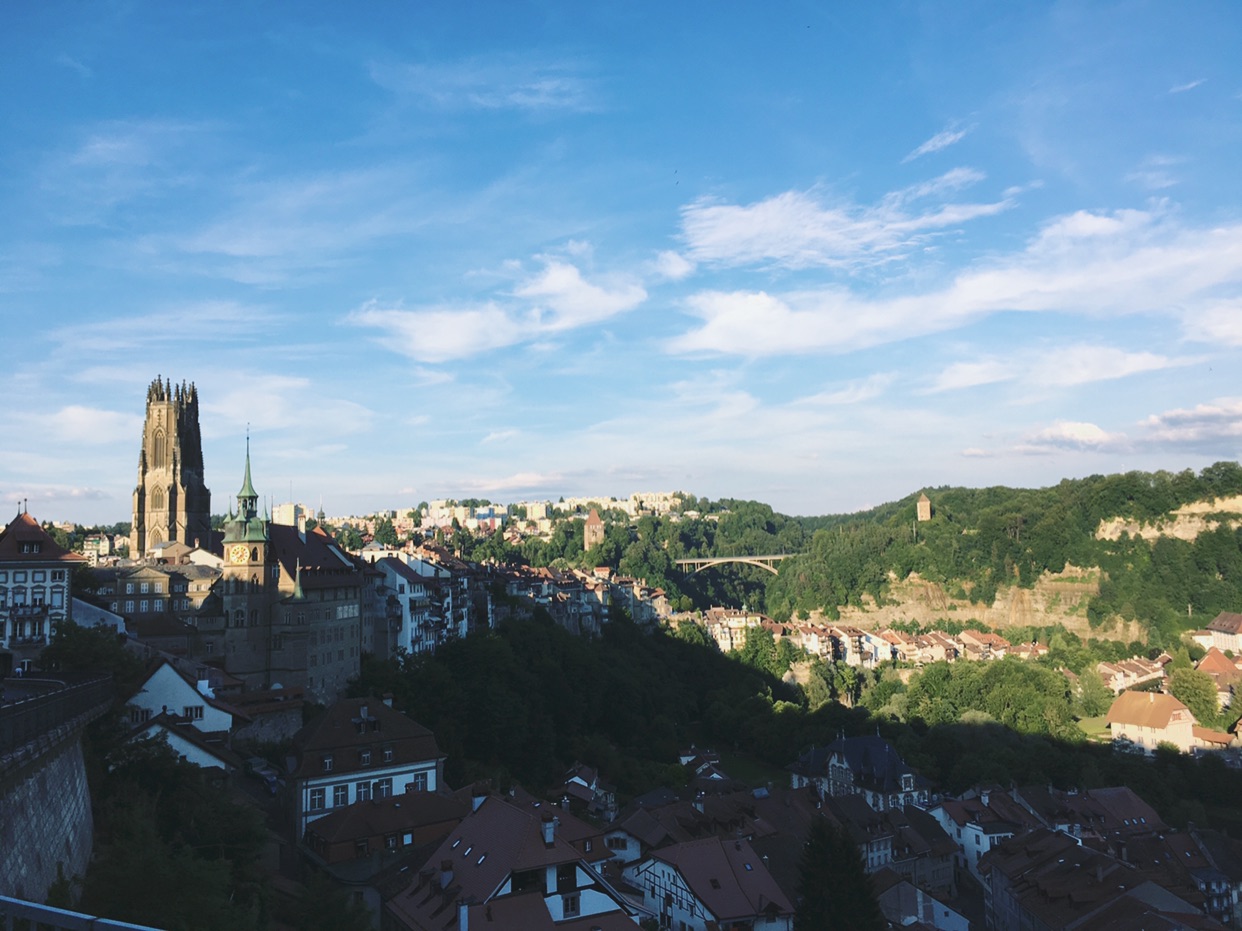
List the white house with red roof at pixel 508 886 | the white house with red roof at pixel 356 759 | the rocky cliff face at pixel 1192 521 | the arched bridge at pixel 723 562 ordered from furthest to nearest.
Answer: the arched bridge at pixel 723 562, the rocky cliff face at pixel 1192 521, the white house with red roof at pixel 356 759, the white house with red roof at pixel 508 886

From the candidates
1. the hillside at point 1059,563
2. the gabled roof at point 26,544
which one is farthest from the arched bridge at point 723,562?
the gabled roof at point 26,544

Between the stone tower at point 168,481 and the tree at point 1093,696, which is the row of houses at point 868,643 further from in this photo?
the stone tower at point 168,481

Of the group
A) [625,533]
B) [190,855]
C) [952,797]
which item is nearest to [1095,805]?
[952,797]

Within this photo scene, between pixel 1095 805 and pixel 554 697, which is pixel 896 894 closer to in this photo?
pixel 1095 805

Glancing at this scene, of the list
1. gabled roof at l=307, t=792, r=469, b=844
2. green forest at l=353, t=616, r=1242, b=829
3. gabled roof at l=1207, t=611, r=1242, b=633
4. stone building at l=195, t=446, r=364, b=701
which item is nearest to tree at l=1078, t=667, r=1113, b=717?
green forest at l=353, t=616, r=1242, b=829

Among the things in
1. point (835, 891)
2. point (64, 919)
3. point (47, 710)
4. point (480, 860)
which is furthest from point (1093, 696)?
point (64, 919)
